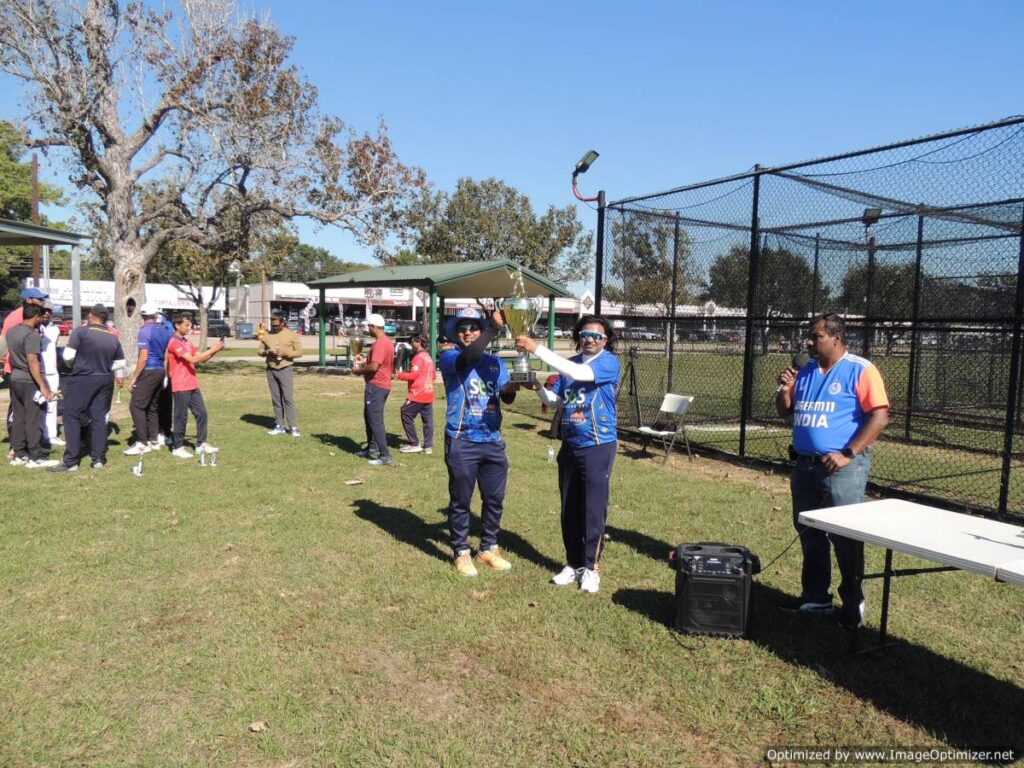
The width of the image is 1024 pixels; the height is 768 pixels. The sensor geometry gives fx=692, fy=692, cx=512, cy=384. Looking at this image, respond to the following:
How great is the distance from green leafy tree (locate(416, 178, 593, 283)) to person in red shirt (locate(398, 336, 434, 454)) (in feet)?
93.3

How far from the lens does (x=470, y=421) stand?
16.0 ft

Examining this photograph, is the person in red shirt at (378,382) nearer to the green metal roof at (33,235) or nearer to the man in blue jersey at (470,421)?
the man in blue jersey at (470,421)

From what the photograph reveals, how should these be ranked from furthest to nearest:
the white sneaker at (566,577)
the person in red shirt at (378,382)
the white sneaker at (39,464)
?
the person in red shirt at (378,382)
the white sneaker at (39,464)
the white sneaker at (566,577)

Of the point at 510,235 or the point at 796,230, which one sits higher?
the point at 510,235

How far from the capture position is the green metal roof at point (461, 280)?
63.6ft

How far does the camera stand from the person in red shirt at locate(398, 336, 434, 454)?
30.5 feet

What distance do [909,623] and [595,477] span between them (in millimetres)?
2117

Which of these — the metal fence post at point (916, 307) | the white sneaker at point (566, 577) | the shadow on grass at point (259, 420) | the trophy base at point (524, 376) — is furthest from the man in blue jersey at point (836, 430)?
the shadow on grass at point (259, 420)

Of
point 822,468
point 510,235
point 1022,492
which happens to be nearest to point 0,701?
point 822,468

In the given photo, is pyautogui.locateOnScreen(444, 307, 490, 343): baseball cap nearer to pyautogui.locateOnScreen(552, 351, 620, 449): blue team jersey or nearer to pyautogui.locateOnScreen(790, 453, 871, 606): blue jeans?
pyautogui.locateOnScreen(552, 351, 620, 449): blue team jersey

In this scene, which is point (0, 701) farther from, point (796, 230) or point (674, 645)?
point (796, 230)

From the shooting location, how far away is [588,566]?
475 cm

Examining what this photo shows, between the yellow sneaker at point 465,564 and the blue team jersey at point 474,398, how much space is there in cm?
89

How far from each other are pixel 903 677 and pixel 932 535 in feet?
2.88
